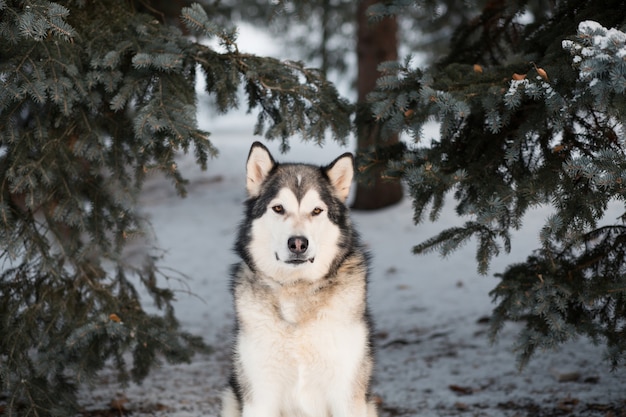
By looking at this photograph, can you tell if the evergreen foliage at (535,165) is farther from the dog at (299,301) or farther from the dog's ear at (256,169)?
the dog's ear at (256,169)

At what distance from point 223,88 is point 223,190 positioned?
1115 cm

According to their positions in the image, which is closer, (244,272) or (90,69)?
(244,272)

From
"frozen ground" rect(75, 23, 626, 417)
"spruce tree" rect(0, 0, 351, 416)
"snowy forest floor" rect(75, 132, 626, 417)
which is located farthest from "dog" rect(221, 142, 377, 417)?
"frozen ground" rect(75, 23, 626, 417)

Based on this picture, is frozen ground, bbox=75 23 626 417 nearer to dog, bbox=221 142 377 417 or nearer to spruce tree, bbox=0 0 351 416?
spruce tree, bbox=0 0 351 416

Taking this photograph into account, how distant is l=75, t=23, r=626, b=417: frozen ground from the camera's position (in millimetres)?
6281

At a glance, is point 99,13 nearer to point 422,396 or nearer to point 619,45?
point 619,45

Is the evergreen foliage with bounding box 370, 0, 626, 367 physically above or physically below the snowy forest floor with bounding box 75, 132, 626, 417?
above

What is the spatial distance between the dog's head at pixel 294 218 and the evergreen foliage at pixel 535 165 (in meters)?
0.73

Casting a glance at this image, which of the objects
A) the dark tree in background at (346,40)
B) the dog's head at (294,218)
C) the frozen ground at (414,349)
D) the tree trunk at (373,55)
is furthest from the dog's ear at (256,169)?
the tree trunk at (373,55)

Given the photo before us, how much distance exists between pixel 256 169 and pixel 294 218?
0.56 metres

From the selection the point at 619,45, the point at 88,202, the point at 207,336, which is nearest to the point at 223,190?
the point at 207,336

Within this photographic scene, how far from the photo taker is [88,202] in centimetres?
605

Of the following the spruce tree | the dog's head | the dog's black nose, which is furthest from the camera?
the spruce tree

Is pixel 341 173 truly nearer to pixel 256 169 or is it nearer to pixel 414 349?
pixel 256 169
